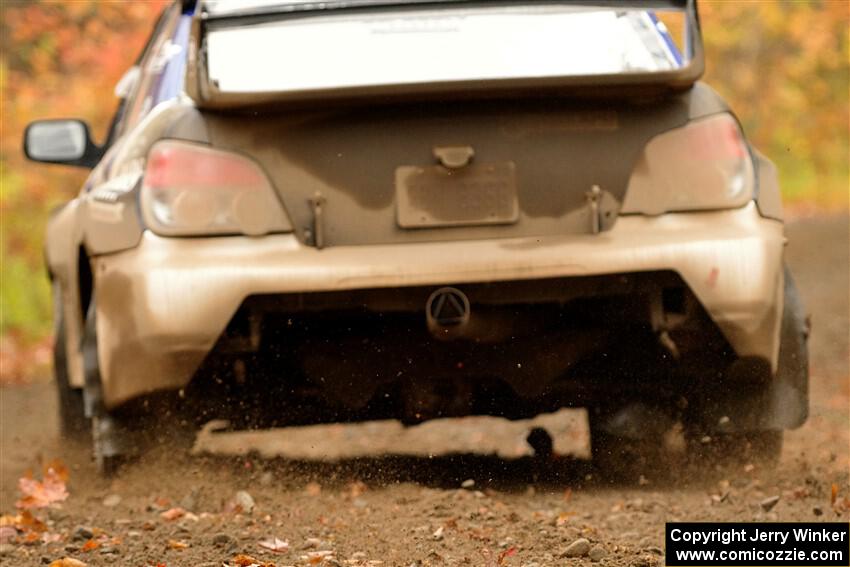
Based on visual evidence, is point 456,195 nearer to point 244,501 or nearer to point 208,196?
point 208,196

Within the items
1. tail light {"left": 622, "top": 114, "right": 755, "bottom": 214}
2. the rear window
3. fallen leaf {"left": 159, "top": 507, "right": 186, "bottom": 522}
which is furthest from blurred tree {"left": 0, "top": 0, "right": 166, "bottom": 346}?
tail light {"left": 622, "top": 114, "right": 755, "bottom": 214}

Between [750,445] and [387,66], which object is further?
[750,445]

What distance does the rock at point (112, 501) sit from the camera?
4891 millimetres

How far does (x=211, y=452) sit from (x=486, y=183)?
1.50 metres

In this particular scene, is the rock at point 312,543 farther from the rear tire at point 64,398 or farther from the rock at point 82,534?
the rear tire at point 64,398

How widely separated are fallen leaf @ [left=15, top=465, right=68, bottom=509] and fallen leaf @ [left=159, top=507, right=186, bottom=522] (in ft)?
1.97

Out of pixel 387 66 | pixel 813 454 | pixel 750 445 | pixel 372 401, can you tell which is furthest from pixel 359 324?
pixel 813 454

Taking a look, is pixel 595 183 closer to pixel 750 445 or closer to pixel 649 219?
pixel 649 219

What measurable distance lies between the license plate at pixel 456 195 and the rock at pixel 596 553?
43.5 inches

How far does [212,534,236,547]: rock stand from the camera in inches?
157

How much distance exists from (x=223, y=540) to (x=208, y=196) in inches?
39.5

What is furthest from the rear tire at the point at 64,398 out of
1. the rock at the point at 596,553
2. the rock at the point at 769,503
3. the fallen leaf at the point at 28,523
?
the rock at the point at 596,553

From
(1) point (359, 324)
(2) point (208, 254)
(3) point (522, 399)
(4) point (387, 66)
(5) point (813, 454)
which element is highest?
(4) point (387, 66)

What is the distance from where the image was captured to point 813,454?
5727mm
